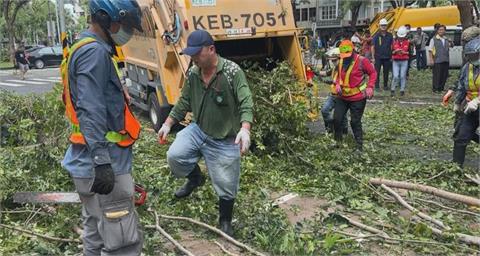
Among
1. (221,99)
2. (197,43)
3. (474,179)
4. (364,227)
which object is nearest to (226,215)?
(221,99)

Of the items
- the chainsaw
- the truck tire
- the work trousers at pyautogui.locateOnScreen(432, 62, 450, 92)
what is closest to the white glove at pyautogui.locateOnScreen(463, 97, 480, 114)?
the chainsaw

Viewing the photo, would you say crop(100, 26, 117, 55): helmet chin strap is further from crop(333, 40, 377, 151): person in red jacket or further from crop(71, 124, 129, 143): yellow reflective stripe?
crop(333, 40, 377, 151): person in red jacket

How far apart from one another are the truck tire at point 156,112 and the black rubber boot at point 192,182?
12.0 feet

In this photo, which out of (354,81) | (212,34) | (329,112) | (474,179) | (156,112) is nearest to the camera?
(474,179)

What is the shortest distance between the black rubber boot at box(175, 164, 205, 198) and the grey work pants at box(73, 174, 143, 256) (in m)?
1.24

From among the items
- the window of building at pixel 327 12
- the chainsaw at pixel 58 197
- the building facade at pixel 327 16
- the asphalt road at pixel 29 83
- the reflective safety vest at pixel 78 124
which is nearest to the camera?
the reflective safety vest at pixel 78 124

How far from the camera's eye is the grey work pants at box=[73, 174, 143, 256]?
3039 mm

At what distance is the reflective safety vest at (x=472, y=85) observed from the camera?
5.57 metres

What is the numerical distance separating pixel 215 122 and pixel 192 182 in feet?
Result: 2.29

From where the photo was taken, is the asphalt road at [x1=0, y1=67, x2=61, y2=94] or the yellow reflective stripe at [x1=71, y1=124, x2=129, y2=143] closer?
the yellow reflective stripe at [x1=71, y1=124, x2=129, y2=143]

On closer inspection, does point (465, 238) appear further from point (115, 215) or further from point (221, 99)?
point (115, 215)

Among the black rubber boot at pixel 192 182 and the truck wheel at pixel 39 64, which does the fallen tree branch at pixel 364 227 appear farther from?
the truck wheel at pixel 39 64

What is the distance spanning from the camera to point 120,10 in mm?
3098

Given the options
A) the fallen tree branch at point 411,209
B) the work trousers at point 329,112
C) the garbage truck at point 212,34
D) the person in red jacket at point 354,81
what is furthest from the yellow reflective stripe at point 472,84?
the garbage truck at point 212,34
